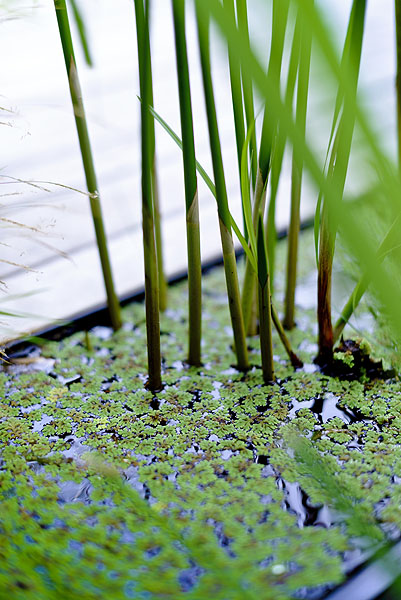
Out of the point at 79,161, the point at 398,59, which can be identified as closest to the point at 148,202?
the point at 398,59

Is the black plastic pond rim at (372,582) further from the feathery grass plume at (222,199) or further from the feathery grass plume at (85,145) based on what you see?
the feathery grass plume at (85,145)

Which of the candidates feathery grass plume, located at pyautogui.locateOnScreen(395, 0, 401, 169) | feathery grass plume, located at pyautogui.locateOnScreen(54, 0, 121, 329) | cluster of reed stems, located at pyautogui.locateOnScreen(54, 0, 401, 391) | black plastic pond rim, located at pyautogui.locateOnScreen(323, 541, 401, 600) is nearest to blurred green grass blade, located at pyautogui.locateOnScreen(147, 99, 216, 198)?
cluster of reed stems, located at pyautogui.locateOnScreen(54, 0, 401, 391)

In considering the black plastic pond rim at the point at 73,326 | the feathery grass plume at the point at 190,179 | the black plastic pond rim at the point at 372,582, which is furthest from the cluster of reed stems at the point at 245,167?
the black plastic pond rim at the point at 372,582

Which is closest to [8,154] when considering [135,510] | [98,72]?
[98,72]

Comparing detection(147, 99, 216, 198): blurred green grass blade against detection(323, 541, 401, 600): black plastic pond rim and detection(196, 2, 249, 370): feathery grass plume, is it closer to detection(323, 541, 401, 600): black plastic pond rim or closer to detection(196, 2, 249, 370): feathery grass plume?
detection(196, 2, 249, 370): feathery grass plume

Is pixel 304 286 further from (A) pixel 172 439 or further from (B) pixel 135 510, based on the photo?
(B) pixel 135 510

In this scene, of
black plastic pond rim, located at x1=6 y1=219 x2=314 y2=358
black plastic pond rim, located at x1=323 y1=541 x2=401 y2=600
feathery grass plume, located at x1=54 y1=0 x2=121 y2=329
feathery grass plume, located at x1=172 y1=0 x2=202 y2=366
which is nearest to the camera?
black plastic pond rim, located at x1=323 y1=541 x2=401 y2=600

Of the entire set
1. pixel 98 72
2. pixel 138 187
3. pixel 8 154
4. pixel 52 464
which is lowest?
pixel 52 464
